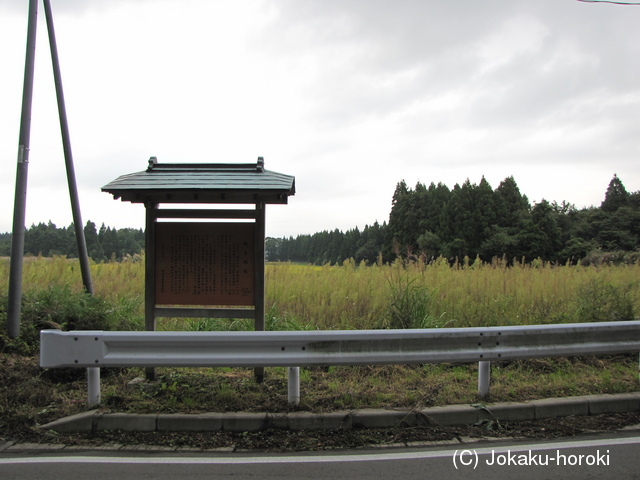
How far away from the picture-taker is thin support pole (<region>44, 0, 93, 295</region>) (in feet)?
23.4

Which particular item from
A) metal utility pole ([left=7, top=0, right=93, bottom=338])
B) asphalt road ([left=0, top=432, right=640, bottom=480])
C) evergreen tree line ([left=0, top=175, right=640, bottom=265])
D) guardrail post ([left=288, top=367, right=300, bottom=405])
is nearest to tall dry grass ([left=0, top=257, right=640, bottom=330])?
metal utility pole ([left=7, top=0, right=93, bottom=338])

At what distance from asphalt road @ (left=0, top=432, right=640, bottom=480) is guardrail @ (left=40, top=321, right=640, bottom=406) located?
35.0 inches

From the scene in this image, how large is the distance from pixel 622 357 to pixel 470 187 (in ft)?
161

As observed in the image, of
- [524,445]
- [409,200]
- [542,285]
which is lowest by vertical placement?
[524,445]

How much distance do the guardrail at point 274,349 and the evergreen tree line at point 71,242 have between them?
17.2 ft

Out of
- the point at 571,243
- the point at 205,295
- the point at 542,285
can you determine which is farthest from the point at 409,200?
the point at 205,295

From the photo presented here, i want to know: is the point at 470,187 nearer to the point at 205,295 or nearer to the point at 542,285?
the point at 542,285

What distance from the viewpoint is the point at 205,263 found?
209 inches

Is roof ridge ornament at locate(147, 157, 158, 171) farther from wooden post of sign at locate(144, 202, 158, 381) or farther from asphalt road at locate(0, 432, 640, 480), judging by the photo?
asphalt road at locate(0, 432, 640, 480)

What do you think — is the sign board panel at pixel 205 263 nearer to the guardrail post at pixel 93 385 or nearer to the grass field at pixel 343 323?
the grass field at pixel 343 323

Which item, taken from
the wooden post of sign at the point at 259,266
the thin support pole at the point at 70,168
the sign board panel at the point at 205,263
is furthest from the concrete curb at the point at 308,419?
the thin support pole at the point at 70,168

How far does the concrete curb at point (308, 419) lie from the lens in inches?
161

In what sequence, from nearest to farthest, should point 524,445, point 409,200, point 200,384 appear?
point 524,445 < point 200,384 < point 409,200

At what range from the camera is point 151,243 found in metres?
5.29
